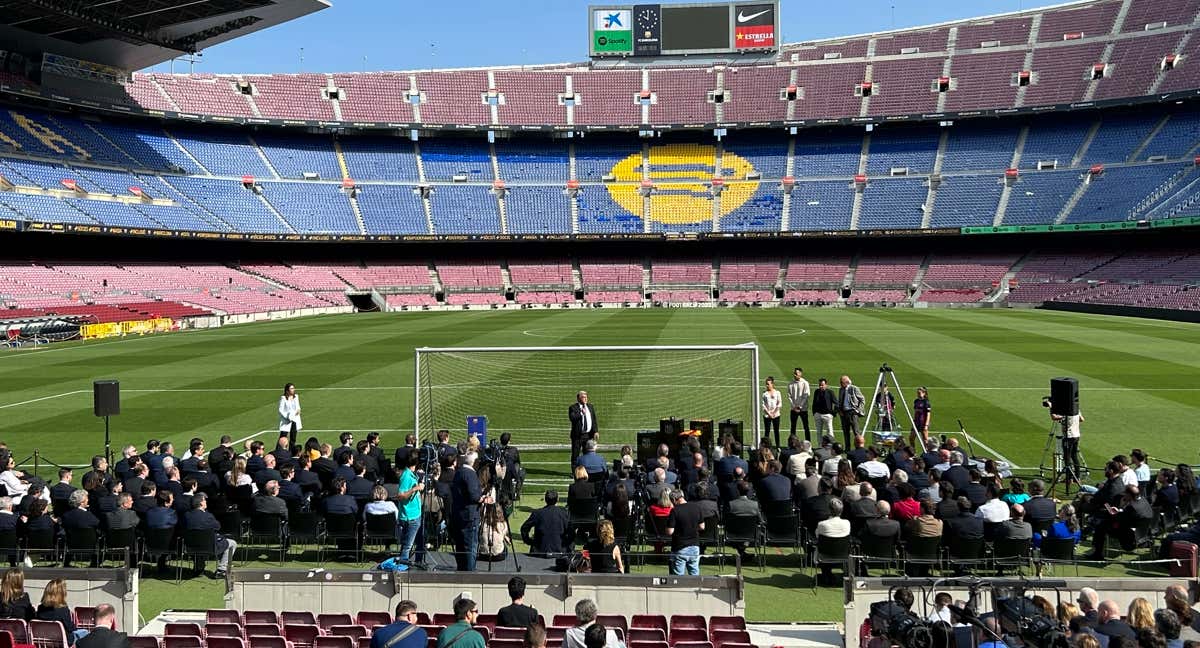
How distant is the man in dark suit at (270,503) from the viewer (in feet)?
35.7

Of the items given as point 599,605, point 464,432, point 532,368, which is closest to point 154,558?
point 599,605

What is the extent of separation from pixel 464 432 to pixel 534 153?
70291 mm

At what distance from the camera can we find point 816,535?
33.0 ft

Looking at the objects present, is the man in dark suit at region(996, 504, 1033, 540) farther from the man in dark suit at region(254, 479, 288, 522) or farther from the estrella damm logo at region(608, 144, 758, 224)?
the estrella damm logo at region(608, 144, 758, 224)

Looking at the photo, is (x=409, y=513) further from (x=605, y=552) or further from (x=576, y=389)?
(x=576, y=389)

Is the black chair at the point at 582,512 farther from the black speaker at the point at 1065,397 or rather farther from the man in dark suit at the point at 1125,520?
the black speaker at the point at 1065,397

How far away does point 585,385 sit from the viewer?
26.0 metres

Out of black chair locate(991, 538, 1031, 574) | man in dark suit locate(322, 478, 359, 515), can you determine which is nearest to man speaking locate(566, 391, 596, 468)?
man in dark suit locate(322, 478, 359, 515)

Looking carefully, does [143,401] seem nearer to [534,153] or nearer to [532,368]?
[532,368]

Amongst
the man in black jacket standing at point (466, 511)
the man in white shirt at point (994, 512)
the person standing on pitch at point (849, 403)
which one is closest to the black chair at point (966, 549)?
the man in white shirt at point (994, 512)

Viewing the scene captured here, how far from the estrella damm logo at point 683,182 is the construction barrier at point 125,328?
44804 millimetres

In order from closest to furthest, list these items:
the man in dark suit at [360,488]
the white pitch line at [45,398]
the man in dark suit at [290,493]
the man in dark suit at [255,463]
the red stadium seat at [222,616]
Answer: the red stadium seat at [222,616], the man in dark suit at [360,488], the man in dark suit at [290,493], the man in dark suit at [255,463], the white pitch line at [45,398]

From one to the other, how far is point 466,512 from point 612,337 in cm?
2929

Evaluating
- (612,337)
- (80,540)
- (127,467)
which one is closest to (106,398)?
(127,467)
